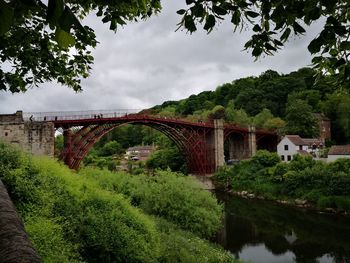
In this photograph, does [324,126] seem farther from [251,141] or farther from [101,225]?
[101,225]

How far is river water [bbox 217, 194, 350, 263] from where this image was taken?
19531 mm

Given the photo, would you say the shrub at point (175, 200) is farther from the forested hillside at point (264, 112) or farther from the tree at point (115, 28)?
the forested hillside at point (264, 112)

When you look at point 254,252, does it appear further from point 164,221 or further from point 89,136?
point 89,136

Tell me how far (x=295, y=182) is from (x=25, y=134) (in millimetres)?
24429

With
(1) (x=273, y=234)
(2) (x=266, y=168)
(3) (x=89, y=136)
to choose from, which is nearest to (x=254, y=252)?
(1) (x=273, y=234)

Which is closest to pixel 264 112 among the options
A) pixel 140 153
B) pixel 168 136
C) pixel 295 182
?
pixel 140 153

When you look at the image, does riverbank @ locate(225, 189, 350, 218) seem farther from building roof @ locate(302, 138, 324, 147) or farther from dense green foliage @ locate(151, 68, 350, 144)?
building roof @ locate(302, 138, 324, 147)

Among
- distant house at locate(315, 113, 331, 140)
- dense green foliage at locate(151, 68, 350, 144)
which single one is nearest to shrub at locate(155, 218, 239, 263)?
dense green foliage at locate(151, 68, 350, 144)

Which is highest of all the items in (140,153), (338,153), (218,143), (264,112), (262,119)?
(264,112)

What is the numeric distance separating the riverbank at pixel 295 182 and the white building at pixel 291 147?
7519 millimetres

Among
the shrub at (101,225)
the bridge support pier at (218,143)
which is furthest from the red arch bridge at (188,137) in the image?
the shrub at (101,225)

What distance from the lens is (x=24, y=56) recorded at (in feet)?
16.8

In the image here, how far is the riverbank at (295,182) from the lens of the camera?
96.0 ft

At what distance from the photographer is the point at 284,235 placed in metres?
23.5
